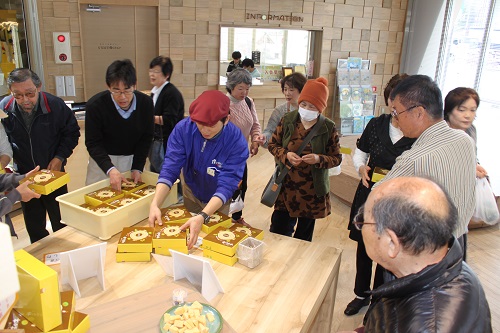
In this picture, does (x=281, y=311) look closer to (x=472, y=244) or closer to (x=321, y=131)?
(x=321, y=131)

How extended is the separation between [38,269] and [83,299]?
49 centimetres

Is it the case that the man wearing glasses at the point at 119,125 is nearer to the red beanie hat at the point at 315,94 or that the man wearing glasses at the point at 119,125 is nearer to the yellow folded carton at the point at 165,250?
the yellow folded carton at the point at 165,250

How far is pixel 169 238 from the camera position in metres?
1.93

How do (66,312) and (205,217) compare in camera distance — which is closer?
(66,312)

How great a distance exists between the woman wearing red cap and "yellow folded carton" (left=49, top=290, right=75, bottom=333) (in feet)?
2.46

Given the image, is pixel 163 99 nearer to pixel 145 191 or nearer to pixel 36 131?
pixel 36 131

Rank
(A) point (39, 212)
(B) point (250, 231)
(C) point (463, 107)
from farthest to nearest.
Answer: (A) point (39, 212)
(C) point (463, 107)
(B) point (250, 231)

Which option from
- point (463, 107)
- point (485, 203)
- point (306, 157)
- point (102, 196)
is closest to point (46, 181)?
point (102, 196)

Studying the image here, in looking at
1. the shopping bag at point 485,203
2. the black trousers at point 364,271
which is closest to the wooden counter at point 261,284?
the black trousers at point 364,271

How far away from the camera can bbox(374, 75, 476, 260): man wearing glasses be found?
1.84m

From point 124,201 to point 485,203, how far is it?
11.1 ft

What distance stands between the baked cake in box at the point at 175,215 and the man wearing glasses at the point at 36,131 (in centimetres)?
119

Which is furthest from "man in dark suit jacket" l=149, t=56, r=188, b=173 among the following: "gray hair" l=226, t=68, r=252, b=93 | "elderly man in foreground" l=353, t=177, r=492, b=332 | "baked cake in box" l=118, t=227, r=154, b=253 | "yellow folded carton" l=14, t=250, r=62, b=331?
"elderly man in foreground" l=353, t=177, r=492, b=332

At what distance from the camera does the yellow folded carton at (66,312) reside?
125cm
